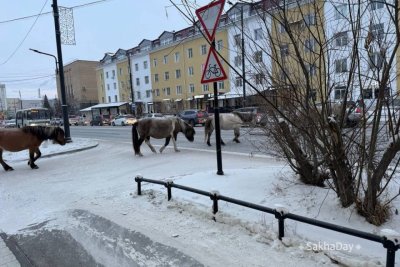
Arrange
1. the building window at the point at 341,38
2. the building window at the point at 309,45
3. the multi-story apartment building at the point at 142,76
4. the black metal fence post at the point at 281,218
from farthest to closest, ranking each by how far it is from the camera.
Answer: the multi-story apartment building at the point at 142,76 < the building window at the point at 309,45 < the building window at the point at 341,38 < the black metal fence post at the point at 281,218

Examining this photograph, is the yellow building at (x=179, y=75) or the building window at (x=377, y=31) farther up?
the yellow building at (x=179, y=75)

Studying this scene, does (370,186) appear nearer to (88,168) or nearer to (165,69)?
(88,168)

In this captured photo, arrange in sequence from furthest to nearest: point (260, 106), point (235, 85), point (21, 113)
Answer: point (21, 113) → point (235, 85) → point (260, 106)

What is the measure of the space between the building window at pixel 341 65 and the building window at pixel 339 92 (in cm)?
20

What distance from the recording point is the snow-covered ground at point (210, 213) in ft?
10.9

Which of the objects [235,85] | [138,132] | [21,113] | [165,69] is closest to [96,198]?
[235,85]

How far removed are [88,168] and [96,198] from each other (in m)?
3.87

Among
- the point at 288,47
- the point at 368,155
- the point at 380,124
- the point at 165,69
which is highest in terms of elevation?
the point at 165,69

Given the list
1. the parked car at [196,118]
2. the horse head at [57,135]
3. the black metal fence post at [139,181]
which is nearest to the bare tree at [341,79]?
the black metal fence post at [139,181]

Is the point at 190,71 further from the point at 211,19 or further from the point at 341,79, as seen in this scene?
the point at 341,79

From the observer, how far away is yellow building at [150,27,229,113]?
167 feet

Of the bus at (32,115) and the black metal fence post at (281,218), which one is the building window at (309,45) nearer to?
the black metal fence post at (281,218)

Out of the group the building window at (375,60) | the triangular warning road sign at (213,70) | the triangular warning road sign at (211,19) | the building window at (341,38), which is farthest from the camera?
the triangular warning road sign at (213,70)

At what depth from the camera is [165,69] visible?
5903 cm
